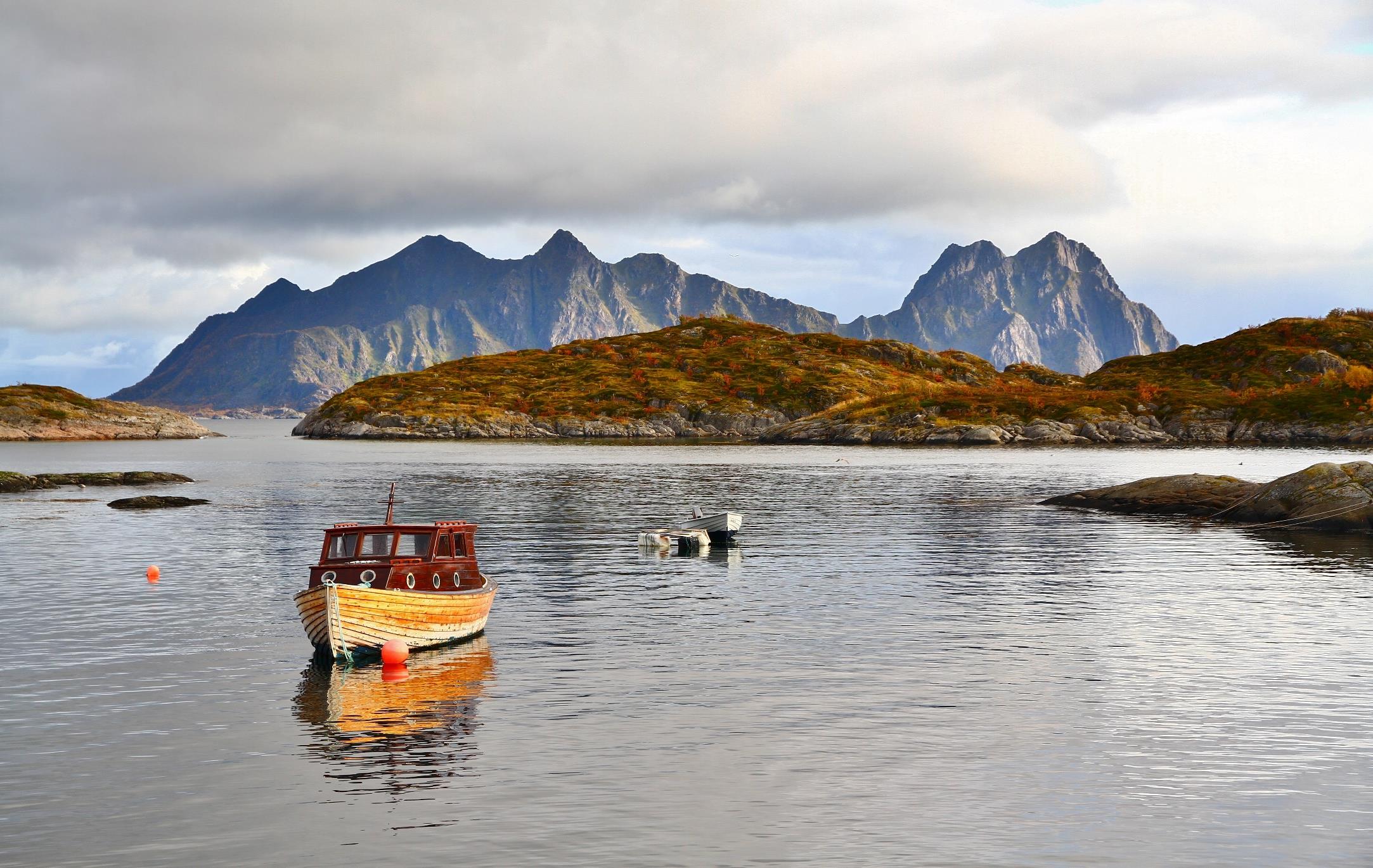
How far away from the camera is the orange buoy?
3209cm

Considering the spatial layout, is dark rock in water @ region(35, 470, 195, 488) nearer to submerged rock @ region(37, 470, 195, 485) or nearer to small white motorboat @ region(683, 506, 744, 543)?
submerged rock @ region(37, 470, 195, 485)

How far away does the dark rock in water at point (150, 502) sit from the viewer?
90.3 metres

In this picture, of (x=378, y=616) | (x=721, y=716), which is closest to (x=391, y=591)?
(x=378, y=616)

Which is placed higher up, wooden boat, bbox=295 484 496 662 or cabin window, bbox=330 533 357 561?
cabin window, bbox=330 533 357 561

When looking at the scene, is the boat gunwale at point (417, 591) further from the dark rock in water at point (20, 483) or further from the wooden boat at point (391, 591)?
the dark rock in water at point (20, 483)

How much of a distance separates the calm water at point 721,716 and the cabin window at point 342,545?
3.25m

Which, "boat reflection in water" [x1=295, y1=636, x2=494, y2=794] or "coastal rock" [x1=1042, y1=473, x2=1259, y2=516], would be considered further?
"coastal rock" [x1=1042, y1=473, x2=1259, y2=516]

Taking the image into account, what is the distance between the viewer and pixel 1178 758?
2253 centimetres

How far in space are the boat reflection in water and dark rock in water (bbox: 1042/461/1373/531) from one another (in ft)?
→ 204

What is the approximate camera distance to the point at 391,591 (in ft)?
108

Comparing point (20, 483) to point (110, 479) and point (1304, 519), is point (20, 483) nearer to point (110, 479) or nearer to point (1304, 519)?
point (110, 479)

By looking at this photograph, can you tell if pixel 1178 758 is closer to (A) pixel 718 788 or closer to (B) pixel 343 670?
(A) pixel 718 788

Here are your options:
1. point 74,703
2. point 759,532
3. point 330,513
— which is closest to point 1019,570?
point 759,532

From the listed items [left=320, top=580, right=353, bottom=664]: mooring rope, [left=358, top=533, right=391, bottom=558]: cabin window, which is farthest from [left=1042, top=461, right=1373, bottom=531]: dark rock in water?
[left=320, top=580, right=353, bottom=664]: mooring rope
